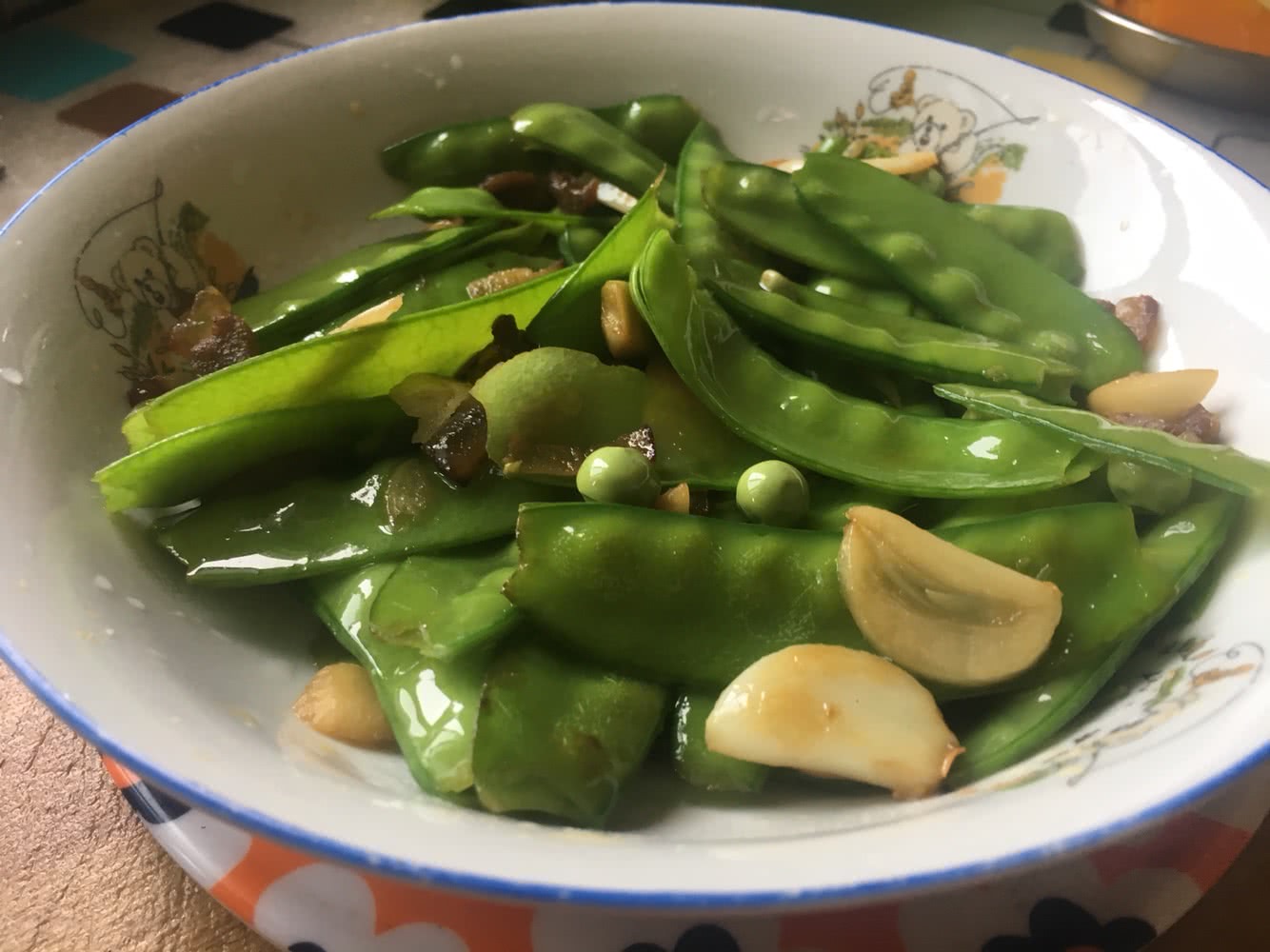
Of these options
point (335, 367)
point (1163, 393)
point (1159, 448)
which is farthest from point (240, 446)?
point (1163, 393)

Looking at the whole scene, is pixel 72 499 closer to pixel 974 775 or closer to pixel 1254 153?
pixel 974 775

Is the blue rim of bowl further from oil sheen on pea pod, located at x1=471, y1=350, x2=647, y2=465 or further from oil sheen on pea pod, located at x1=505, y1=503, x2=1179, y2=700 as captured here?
oil sheen on pea pod, located at x1=471, y1=350, x2=647, y2=465

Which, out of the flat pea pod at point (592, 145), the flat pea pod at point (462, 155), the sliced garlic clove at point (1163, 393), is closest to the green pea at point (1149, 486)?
the sliced garlic clove at point (1163, 393)

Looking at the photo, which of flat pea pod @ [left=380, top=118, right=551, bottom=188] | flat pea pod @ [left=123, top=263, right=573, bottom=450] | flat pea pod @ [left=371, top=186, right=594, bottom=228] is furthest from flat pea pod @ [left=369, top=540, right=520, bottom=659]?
flat pea pod @ [left=380, top=118, right=551, bottom=188]

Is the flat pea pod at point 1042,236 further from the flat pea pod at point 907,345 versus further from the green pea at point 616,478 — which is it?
the green pea at point 616,478

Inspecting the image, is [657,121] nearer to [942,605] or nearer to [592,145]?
[592,145]
